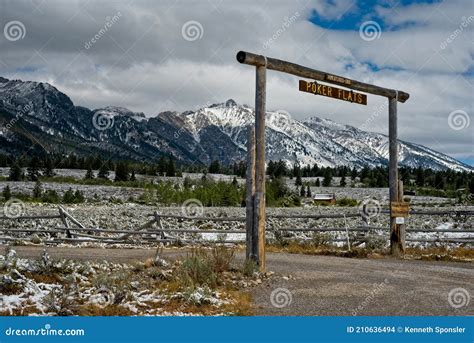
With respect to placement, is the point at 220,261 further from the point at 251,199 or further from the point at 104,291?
the point at 104,291

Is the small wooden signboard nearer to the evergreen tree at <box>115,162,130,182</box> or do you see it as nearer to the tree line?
the tree line

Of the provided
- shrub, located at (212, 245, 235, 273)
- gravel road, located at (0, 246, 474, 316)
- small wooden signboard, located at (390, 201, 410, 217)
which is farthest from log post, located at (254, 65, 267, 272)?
small wooden signboard, located at (390, 201, 410, 217)

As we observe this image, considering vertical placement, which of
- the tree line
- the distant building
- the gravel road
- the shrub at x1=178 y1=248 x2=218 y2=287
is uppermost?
the tree line

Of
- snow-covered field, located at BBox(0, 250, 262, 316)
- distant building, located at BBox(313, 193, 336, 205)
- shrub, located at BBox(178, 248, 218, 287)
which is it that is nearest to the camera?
snow-covered field, located at BBox(0, 250, 262, 316)

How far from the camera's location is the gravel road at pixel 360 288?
10.0 metres

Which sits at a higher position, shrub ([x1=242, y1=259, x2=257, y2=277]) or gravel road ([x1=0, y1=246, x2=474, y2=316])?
shrub ([x1=242, y1=259, x2=257, y2=277])

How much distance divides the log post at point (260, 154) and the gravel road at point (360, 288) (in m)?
1.09

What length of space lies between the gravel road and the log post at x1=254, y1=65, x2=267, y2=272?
1.09 m

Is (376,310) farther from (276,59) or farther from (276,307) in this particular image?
(276,59)

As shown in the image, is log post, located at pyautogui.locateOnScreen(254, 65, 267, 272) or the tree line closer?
log post, located at pyautogui.locateOnScreen(254, 65, 267, 272)

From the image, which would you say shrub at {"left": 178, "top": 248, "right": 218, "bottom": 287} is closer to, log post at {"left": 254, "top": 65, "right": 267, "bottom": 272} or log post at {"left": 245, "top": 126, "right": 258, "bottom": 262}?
log post at {"left": 245, "top": 126, "right": 258, "bottom": 262}

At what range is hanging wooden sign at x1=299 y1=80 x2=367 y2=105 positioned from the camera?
14828mm

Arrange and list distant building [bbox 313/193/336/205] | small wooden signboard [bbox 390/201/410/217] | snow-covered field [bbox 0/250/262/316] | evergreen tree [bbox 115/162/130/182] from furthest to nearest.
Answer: evergreen tree [bbox 115/162/130/182]
distant building [bbox 313/193/336/205]
small wooden signboard [bbox 390/201/410/217]
snow-covered field [bbox 0/250/262/316]

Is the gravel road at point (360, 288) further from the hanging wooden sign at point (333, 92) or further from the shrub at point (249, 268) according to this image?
the hanging wooden sign at point (333, 92)
